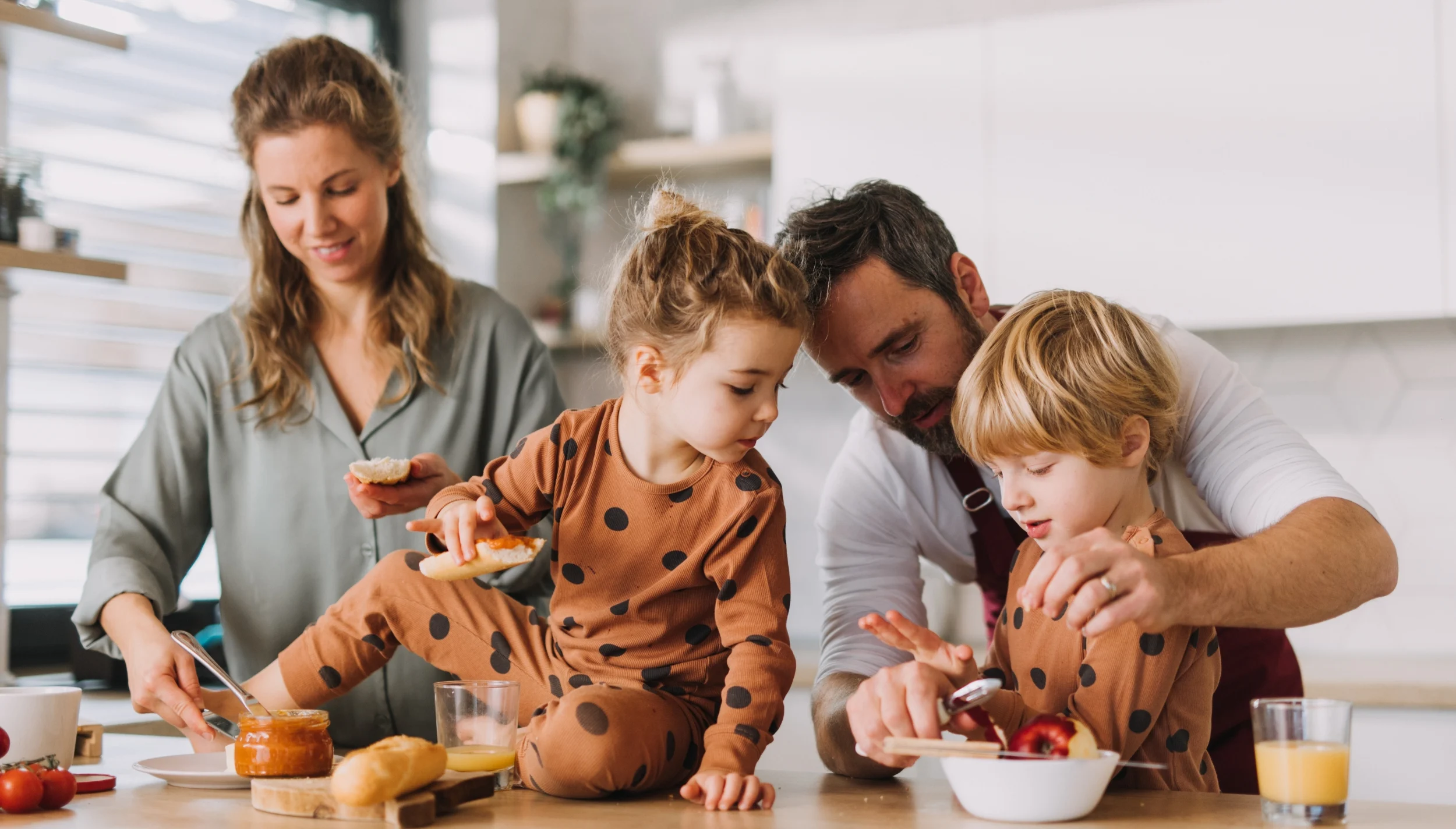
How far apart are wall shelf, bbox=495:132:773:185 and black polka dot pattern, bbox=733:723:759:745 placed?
2336mm

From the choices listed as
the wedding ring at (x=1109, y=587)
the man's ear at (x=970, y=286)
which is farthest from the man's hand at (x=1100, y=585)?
the man's ear at (x=970, y=286)

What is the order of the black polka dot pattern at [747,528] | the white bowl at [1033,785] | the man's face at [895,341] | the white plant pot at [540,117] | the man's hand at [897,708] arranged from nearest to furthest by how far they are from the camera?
1. the white bowl at [1033,785]
2. the man's hand at [897,708]
3. the black polka dot pattern at [747,528]
4. the man's face at [895,341]
5. the white plant pot at [540,117]

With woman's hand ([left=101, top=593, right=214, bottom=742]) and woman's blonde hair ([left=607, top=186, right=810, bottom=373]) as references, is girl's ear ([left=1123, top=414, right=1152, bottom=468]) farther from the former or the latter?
woman's hand ([left=101, top=593, right=214, bottom=742])

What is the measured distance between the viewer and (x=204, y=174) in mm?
3221

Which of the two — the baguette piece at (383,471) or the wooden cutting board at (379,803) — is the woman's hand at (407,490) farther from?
the wooden cutting board at (379,803)

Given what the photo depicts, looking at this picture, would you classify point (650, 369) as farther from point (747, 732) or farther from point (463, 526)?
point (747, 732)

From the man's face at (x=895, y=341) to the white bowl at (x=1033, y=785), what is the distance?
0.64 m

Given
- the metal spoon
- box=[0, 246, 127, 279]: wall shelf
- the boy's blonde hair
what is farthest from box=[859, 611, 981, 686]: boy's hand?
box=[0, 246, 127, 279]: wall shelf

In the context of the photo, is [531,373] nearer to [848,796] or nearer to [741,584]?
[741,584]

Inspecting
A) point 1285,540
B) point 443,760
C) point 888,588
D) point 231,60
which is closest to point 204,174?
point 231,60

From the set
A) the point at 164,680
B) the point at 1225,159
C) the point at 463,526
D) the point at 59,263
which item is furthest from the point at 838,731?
the point at 1225,159

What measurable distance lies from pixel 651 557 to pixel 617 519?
0.06m

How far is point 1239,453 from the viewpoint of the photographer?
1.59 m

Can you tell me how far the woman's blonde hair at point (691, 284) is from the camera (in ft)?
4.76
